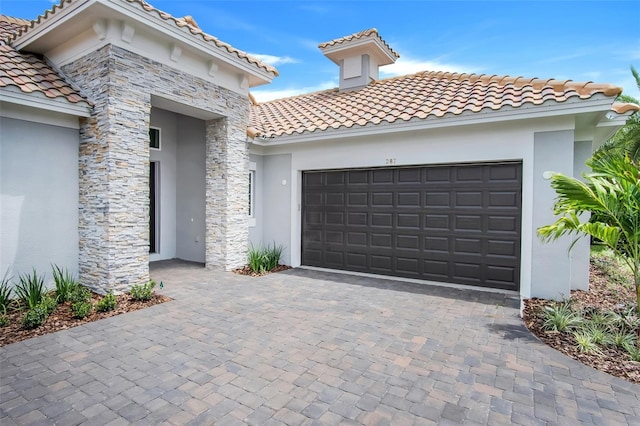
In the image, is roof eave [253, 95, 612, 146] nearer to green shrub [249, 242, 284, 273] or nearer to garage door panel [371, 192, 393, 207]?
garage door panel [371, 192, 393, 207]

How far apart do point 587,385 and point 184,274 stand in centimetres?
795

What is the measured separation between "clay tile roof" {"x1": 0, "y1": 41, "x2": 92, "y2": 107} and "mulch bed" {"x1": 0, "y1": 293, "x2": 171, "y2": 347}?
3738 millimetres

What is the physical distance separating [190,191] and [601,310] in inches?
400

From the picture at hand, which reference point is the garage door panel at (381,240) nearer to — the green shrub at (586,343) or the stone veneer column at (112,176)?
the green shrub at (586,343)

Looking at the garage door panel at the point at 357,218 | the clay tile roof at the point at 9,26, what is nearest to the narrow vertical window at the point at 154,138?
the clay tile roof at the point at 9,26

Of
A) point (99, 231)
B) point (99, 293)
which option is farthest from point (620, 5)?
point (99, 293)

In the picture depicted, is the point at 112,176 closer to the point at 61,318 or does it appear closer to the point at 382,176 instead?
the point at 61,318

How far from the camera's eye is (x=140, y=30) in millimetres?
6555

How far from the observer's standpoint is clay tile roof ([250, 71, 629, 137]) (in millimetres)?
6777

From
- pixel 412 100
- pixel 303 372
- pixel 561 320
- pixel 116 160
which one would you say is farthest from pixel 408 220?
pixel 116 160

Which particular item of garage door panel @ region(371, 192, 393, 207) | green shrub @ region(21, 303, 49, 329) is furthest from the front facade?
garage door panel @ region(371, 192, 393, 207)

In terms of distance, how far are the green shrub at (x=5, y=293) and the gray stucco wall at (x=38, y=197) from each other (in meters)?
0.11

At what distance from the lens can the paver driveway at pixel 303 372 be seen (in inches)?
120

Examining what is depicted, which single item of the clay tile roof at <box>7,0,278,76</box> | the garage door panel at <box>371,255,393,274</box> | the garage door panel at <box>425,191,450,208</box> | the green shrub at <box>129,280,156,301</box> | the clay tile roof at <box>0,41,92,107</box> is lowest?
the green shrub at <box>129,280,156,301</box>
